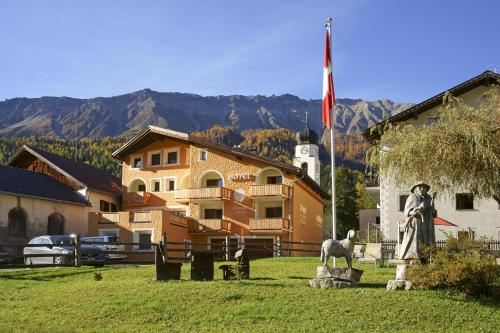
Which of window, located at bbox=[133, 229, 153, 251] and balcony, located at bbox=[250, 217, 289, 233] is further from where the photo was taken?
balcony, located at bbox=[250, 217, 289, 233]

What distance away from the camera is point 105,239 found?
3588 cm

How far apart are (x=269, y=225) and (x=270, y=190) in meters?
2.38

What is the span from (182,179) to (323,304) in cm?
3352

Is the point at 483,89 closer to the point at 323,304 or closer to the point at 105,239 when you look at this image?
the point at 105,239

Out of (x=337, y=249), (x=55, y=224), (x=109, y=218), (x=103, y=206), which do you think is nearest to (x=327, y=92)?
(x=337, y=249)

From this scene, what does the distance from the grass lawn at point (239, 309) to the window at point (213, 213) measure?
27.8m

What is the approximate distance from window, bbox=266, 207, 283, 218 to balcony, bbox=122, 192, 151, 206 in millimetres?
9343

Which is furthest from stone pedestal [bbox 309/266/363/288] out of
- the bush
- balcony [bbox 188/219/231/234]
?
balcony [bbox 188/219/231/234]

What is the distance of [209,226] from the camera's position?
4534 cm

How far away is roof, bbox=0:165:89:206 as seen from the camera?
1671 inches

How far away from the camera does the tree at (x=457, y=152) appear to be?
21422mm

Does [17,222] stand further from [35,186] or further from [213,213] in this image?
[213,213]

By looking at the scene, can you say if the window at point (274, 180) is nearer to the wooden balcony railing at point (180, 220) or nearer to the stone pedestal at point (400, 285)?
the wooden balcony railing at point (180, 220)

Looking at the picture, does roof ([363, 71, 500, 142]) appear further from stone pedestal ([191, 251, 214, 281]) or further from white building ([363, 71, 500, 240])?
stone pedestal ([191, 251, 214, 281])
